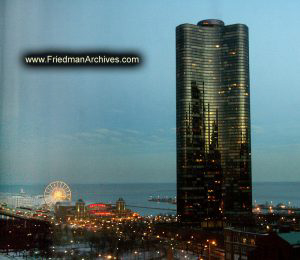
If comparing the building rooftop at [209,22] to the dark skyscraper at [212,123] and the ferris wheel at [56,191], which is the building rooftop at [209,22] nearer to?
the dark skyscraper at [212,123]

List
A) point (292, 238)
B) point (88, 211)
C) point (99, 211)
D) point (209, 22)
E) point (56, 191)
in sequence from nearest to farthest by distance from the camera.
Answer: point (292, 238) < point (56, 191) < point (88, 211) < point (99, 211) < point (209, 22)

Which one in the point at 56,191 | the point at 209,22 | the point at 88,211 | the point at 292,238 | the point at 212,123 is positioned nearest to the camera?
the point at 292,238

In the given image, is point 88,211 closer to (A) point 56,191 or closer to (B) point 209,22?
(A) point 56,191

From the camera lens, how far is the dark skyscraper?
72.3ft

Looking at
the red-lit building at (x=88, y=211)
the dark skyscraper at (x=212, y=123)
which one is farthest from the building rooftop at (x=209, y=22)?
the red-lit building at (x=88, y=211)

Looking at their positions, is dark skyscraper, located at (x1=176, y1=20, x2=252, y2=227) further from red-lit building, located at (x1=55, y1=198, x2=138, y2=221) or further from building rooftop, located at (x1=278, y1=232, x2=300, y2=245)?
building rooftop, located at (x1=278, y1=232, x2=300, y2=245)

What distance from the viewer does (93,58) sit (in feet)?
9.68

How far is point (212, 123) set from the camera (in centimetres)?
2347

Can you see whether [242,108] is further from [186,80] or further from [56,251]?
[56,251]

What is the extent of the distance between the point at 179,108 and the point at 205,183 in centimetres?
426

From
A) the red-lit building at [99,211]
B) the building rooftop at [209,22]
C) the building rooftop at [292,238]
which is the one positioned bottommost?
the red-lit building at [99,211]

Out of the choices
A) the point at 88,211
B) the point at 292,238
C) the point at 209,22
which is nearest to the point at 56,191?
the point at 88,211

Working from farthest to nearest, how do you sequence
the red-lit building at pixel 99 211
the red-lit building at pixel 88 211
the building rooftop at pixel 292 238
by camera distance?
the red-lit building at pixel 99 211 < the red-lit building at pixel 88 211 < the building rooftop at pixel 292 238

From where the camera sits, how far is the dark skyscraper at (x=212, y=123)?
72.3 feet
